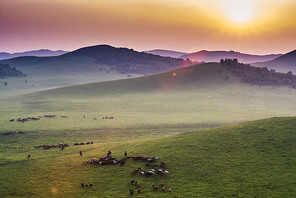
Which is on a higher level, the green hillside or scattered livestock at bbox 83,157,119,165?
the green hillside

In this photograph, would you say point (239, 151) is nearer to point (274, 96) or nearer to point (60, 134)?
point (60, 134)

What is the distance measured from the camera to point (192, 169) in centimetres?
2325

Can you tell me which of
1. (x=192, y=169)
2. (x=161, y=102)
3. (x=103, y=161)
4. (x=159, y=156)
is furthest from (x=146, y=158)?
(x=161, y=102)

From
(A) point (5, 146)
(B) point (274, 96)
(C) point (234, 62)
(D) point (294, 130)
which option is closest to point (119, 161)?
(D) point (294, 130)

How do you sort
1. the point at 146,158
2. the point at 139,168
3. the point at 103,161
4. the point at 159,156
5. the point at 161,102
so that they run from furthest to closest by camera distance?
the point at 161,102 → the point at 159,156 → the point at 146,158 → the point at 103,161 → the point at 139,168

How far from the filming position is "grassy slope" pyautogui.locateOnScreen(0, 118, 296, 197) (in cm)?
1980

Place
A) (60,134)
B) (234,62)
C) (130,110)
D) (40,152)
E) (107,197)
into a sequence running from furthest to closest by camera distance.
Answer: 1. (234,62)
2. (130,110)
3. (60,134)
4. (40,152)
5. (107,197)

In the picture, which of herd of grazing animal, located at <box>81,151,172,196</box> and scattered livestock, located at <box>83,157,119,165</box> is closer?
herd of grazing animal, located at <box>81,151,172,196</box>

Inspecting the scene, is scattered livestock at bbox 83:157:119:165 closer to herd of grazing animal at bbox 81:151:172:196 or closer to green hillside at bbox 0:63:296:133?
herd of grazing animal at bbox 81:151:172:196

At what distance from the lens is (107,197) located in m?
19.3

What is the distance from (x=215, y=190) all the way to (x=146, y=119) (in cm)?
4550

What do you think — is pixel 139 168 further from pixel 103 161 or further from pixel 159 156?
pixel 103 161

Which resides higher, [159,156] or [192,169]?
[159,156]

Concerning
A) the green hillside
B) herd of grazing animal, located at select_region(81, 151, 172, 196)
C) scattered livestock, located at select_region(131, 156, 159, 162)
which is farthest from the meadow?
the green hillside
